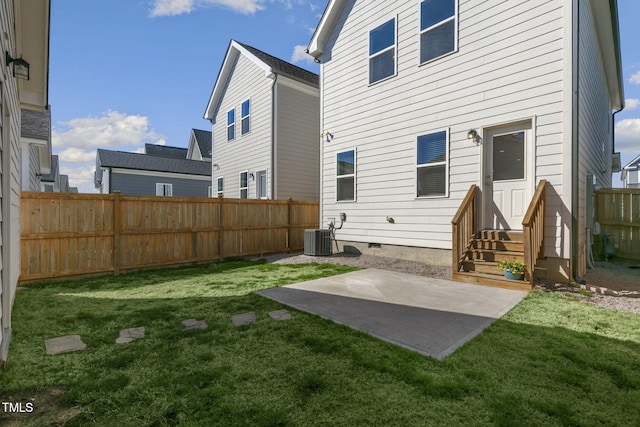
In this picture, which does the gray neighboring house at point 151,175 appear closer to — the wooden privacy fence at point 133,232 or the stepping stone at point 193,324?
the wooden privacy fence at point 133,232

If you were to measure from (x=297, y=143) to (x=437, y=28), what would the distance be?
6372 millimetres

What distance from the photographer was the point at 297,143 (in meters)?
11.9

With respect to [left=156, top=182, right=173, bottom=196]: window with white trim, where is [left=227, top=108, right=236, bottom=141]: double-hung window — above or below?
above

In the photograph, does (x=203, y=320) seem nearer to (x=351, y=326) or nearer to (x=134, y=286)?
(x=351, y=326)

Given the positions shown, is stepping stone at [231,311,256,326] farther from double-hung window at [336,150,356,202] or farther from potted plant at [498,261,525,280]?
double-hung window at [336,150,356,202]

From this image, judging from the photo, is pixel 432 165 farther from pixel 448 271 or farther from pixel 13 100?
pixel 13 100

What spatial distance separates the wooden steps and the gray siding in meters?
17.0

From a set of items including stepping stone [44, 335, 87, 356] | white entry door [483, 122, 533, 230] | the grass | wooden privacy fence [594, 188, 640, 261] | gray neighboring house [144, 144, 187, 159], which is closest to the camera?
the grass

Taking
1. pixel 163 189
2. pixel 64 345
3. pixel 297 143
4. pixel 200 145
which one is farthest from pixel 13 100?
pixel 200 145

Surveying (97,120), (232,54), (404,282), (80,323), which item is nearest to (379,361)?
(404,282)

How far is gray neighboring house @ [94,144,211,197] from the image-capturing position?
17.9m

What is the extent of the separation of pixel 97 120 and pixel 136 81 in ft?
201

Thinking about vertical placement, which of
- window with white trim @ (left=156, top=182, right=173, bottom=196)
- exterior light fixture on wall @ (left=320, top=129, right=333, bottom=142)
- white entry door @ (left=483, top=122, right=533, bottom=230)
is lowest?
white entry door @ (left=483, top=122, right=533, bottom=230)

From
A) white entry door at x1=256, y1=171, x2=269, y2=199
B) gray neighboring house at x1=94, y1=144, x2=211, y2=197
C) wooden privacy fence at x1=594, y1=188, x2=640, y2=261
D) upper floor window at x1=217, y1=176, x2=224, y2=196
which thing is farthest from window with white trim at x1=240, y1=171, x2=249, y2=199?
wooden privacy fence at x1=594, y1=188, x2=640, y2=261
